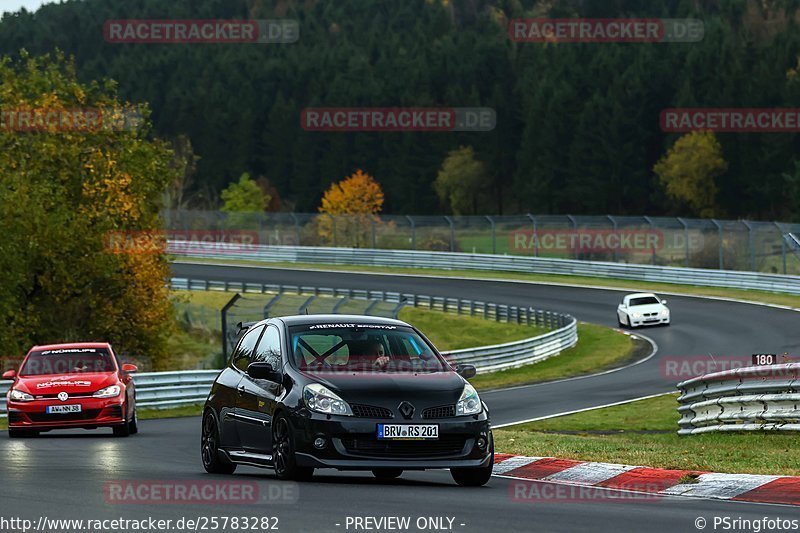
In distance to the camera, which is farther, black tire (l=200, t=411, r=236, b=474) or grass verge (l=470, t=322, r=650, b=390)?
grass verge (l=470, t=322, r=650, b=390)

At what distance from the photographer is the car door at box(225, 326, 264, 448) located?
12.7 metres

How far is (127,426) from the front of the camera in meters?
20.2

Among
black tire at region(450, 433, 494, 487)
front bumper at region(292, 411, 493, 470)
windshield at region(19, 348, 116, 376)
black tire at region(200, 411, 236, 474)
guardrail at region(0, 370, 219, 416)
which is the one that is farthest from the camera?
guardrail at region(0, 370, 219, 416)

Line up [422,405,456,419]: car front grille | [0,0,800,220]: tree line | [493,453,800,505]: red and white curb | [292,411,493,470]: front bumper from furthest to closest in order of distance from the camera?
1. [0,0,800,220]: tree line
2. [422,405,456,419]: car front grille
3. [292,411,493,470]: front bumper
4. [493,453,800,505]: red and white curb

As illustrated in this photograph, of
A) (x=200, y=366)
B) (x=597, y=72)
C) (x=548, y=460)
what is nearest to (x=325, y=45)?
(x=597, y=72)

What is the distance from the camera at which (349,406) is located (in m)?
11.4

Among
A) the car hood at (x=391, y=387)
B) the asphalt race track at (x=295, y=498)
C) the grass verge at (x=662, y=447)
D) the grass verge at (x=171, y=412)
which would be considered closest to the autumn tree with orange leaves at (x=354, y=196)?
the grass verge at (x=171, y=412)

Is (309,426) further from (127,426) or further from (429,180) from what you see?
(429,180)

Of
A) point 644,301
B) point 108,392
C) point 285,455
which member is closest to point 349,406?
point 285,455

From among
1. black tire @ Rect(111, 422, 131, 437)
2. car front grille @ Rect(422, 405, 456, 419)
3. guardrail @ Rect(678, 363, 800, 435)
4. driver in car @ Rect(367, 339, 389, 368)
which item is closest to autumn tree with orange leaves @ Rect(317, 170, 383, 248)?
black tire @ Rect(111, 422, 131, 437)

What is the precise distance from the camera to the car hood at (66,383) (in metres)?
19.7

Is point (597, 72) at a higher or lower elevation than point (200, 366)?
higher

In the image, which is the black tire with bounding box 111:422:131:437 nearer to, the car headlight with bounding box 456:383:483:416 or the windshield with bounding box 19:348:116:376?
the windshield with bounding box 19:348:116:376

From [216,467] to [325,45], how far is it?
551 feet
